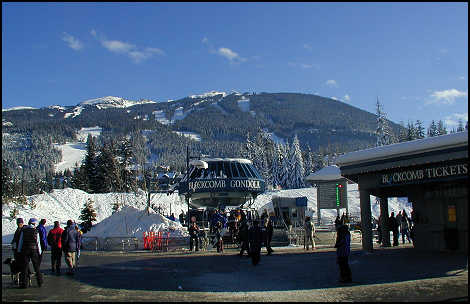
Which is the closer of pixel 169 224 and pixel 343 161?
pixel 343 161

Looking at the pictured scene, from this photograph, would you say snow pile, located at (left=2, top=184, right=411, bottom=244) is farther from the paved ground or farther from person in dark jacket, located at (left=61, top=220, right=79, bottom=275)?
person in dark jacket, located at (left=61, top=220, right=79, bottom=275)

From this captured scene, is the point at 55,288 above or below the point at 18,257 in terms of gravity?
below

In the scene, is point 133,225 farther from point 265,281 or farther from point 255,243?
point 265,281

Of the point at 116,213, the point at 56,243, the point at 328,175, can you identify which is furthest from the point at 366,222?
the point at 116,213

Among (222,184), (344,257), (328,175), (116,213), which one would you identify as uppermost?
(328,175)

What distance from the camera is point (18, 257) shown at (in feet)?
40.8

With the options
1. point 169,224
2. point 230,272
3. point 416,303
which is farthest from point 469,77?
point 169,224

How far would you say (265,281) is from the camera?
42.7ft

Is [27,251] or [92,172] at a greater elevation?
[92,172]

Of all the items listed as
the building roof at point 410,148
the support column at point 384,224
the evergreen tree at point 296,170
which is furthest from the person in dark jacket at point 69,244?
the evergreen tree at point 296,170

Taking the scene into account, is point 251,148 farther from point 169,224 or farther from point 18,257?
point 18,257

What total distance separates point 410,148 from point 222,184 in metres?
24.9

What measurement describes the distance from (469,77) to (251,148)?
346 ft

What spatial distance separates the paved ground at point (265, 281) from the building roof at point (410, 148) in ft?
12.2
